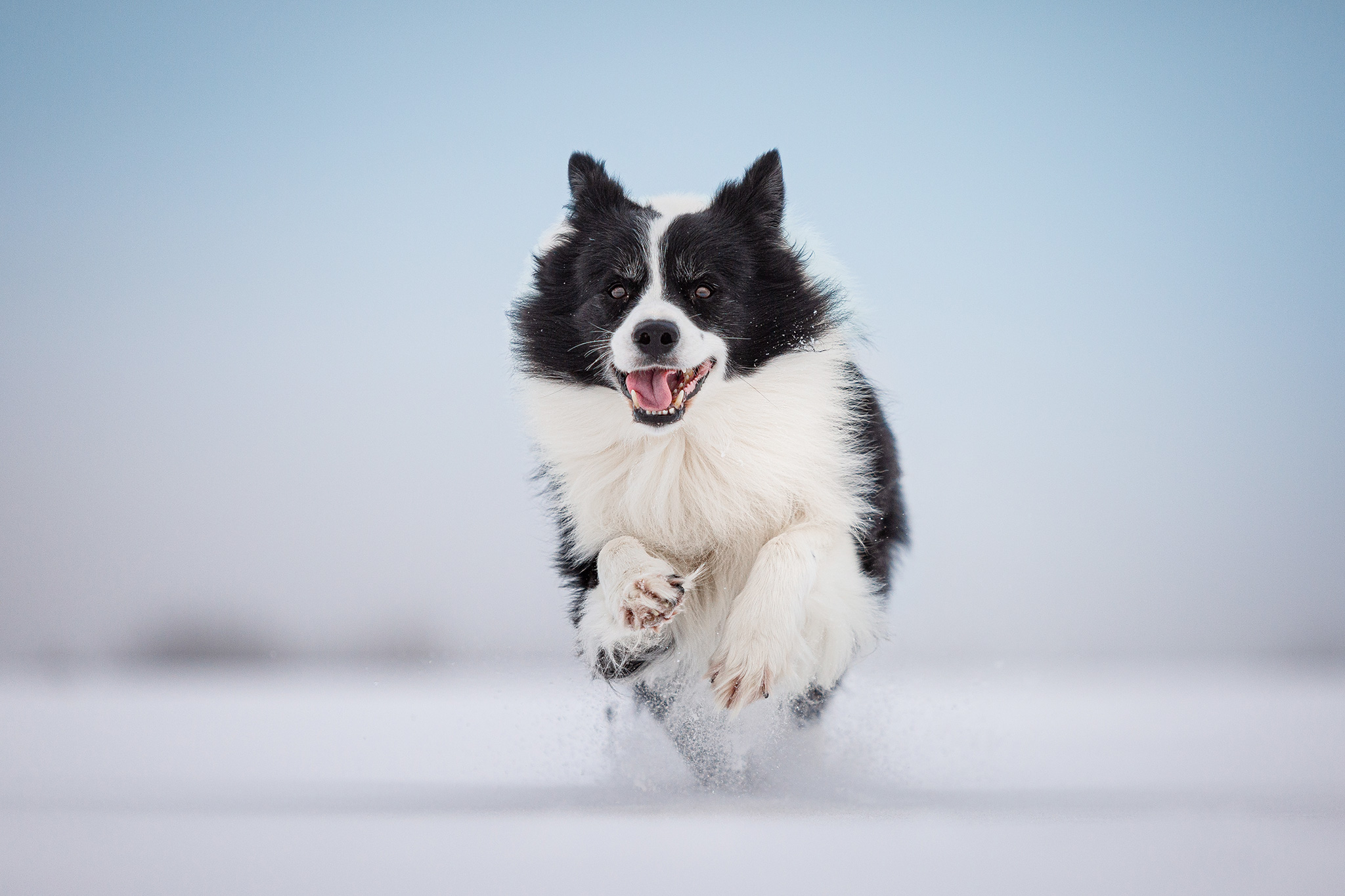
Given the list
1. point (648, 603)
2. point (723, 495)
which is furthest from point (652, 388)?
point (648, 603)

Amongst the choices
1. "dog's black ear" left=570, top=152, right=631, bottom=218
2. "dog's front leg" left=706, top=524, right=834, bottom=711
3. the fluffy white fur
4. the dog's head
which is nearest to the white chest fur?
the fluffy white fur

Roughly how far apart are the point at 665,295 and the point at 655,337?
325 millimetres

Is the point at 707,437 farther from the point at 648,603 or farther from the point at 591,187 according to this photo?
the point at 591,187

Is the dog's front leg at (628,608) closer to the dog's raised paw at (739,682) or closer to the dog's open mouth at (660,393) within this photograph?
the dog's raised paw at (739,682)

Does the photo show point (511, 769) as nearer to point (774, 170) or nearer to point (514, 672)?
point (514, 672)

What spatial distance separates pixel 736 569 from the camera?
13.5 feet

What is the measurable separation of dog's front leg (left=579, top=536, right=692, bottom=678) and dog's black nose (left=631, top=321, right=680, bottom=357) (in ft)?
2.61

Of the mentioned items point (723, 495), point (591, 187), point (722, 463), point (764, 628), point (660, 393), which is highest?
point (591, 187)

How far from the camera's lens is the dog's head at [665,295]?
11.8 feet

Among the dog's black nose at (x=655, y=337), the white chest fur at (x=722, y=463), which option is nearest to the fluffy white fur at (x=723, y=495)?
the white chest fur at (x=722, y=463)

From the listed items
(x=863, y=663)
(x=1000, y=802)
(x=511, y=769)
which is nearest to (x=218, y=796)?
(x=511, y=769)

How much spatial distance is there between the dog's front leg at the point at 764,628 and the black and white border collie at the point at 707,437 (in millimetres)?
11

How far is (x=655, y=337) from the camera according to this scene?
3457 millimetres

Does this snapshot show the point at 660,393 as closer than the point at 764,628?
No
